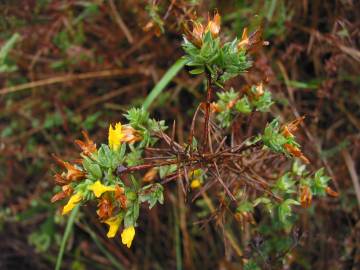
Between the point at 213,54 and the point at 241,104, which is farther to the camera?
the point at 241,104

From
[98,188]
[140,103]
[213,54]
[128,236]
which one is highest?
[213,54]

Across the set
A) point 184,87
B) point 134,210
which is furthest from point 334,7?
point 134,210

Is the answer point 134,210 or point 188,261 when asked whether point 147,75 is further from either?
point 134,210

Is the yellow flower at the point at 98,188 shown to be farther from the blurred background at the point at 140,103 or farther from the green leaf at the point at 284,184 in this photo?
the blurred background at the point at 140,103

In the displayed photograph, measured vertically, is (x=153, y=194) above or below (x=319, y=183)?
above

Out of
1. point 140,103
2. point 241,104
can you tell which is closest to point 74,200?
point 241,104

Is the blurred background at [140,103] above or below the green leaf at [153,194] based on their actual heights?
below

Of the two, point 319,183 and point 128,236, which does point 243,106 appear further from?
point 128,236

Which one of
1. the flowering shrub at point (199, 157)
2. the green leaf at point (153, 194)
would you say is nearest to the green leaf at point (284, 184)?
the flowering shrub at point (199, 157)
